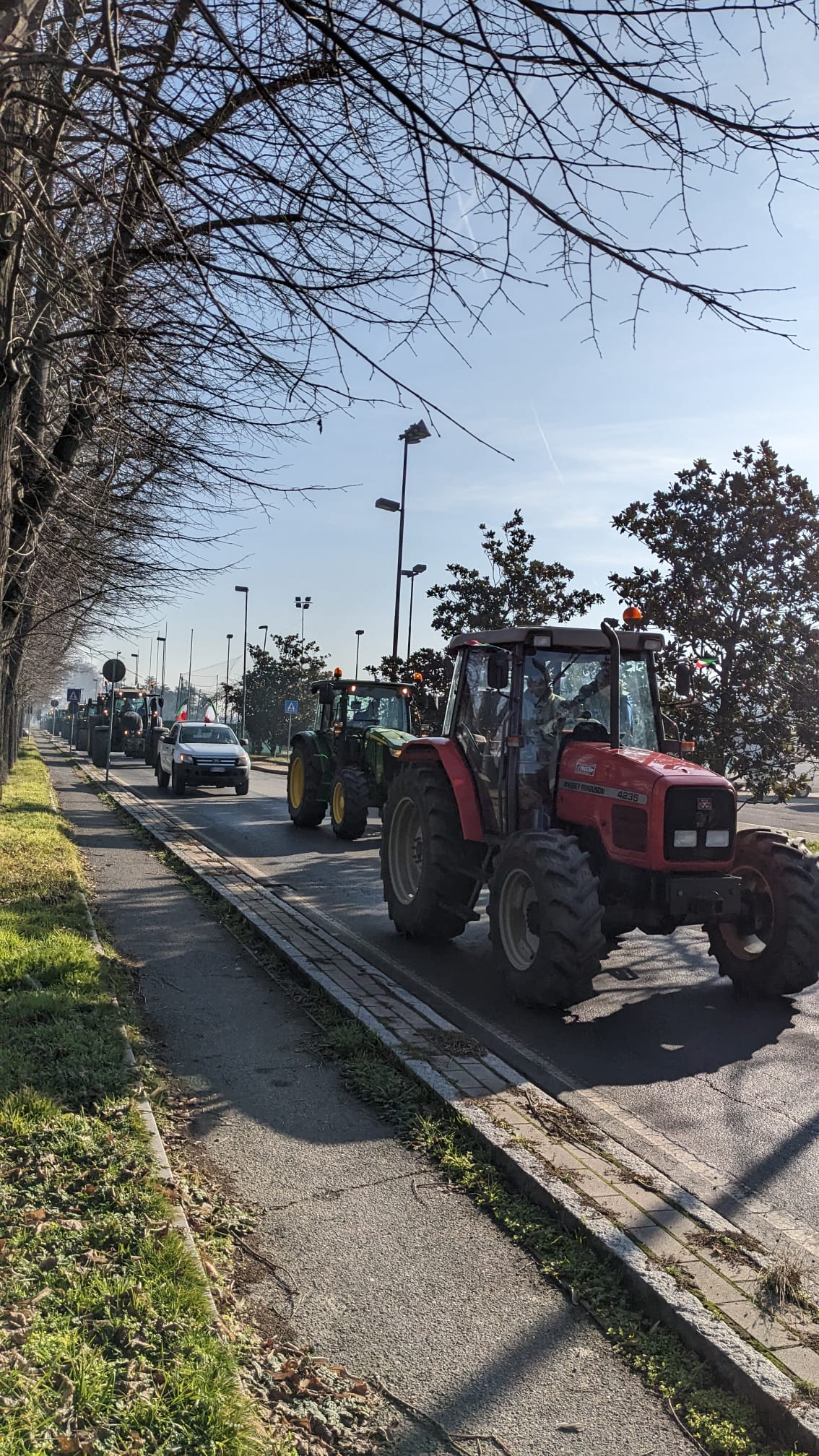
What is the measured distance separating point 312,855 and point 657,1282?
1132cm

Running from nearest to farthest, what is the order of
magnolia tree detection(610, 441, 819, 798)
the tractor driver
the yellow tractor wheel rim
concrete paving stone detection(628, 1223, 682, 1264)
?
concrete paving stone detection(628, 1223, 682, 1264), the tractor driver, magnolia tree detection(610, 441, 819, 798), the yellow tractor wheel rim

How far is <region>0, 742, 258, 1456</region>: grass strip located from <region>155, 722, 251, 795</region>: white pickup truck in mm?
17504

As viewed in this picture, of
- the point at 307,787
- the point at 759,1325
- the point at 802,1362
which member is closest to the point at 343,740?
the point at 307,787

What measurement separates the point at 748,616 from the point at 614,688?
24.9ft

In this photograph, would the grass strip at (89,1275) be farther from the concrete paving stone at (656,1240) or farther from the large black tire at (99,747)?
the large black tire at (99,747)

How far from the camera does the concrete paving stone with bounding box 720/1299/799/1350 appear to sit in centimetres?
321

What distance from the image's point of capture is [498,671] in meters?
7.93

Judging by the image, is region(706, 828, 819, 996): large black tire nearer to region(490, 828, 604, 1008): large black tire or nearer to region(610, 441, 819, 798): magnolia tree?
region(490, 828, 604, 1008): large black tire

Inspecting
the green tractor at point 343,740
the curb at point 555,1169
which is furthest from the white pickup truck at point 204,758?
the curb at point 555,1169

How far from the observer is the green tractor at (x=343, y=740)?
16.9 meters

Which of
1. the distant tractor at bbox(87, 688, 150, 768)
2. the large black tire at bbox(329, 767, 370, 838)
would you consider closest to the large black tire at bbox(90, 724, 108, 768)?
the distant tractor at bbox(87, 688, 150, 768)

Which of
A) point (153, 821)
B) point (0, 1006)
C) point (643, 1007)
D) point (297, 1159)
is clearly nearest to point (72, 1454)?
point (297, 1159)

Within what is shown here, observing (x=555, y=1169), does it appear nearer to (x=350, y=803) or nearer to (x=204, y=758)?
(x=350, y=803)

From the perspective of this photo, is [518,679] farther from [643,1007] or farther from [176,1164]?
[176,1164]
